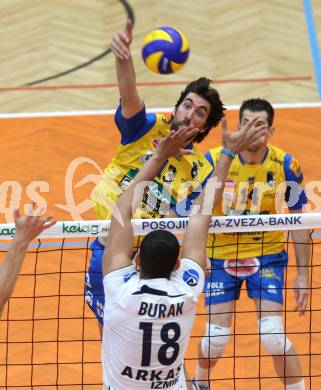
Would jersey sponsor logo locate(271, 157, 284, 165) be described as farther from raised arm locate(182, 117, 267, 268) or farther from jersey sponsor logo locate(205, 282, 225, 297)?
raised arm locate(182, 117, 267, 268)

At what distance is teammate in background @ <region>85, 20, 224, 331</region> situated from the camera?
7.18m

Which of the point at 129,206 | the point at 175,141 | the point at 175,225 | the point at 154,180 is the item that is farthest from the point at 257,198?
the point at 175,141

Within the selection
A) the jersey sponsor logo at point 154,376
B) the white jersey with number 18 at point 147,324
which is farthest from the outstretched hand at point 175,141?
the jersey sponsor logo at point 154,376

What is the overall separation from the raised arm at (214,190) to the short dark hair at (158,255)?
15.1 inches

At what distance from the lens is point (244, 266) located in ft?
26.2

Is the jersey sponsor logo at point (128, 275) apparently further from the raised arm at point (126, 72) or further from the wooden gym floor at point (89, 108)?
the wooden gym floor at point (89, 108)

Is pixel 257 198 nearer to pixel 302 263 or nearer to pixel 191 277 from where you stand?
pixel 302 263

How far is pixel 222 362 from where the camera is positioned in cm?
873

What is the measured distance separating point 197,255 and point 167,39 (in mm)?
2956

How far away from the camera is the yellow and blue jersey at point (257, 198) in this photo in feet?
26.2

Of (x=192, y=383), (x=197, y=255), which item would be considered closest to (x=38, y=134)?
(x=192, y=383)

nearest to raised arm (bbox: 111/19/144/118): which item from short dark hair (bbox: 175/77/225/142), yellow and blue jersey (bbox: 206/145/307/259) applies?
short dark hair (bbox: 175/77/225/142)

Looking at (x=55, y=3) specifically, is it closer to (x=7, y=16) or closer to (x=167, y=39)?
(x=7, y=16)

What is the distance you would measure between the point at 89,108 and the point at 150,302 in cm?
780
